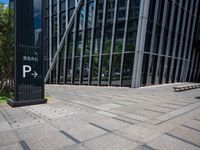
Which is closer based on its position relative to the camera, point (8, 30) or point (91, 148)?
point (91, 148)

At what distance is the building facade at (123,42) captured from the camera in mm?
18438

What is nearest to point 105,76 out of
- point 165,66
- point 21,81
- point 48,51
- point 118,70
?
point 118,70

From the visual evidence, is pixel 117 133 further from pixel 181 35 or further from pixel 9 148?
pixel 181 35

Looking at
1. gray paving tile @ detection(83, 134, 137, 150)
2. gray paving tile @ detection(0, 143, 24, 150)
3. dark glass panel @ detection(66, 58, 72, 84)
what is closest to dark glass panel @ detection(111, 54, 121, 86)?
dark glass panel @ detection(66, 58, 72, 84)

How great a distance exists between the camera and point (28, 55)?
30.8 feet

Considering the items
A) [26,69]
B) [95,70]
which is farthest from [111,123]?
[95,70]

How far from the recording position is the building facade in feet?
60.5

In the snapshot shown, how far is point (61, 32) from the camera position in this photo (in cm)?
2730

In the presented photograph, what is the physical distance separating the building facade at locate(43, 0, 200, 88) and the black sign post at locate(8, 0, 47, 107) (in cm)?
1033

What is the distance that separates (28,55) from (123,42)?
11.4 metres

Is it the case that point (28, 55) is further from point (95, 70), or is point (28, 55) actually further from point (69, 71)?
point (69, 71)

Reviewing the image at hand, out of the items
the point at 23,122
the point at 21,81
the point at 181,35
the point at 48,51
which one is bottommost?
the point at 23,122

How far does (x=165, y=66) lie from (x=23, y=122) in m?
18.9

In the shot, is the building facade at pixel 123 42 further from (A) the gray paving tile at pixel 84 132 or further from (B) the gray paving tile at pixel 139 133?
(A) the gray paving tile at pixel 84 132
